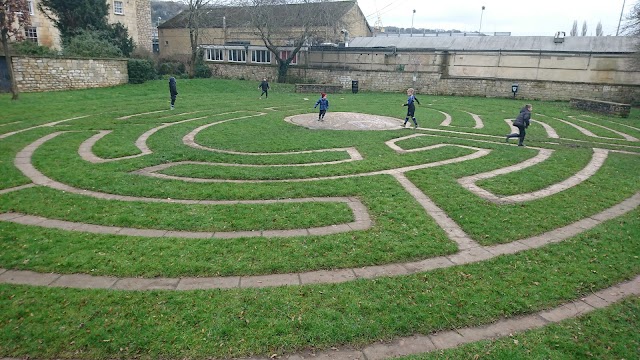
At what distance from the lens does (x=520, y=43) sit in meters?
38.7

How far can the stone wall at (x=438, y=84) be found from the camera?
3125 cm

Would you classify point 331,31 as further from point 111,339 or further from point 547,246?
point 111,339

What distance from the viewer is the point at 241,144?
15492 millimetres

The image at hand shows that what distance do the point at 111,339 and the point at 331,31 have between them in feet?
147

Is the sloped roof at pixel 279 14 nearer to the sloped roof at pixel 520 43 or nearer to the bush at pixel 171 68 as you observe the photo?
the bush at pixel 171 68

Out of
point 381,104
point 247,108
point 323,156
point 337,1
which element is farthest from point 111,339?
point 337,1

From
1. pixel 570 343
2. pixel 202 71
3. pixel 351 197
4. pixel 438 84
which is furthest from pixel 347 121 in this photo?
pixel 202 71

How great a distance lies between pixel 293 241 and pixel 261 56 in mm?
45601

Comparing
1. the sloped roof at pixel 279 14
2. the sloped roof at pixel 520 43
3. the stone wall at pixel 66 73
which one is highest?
the sloped roof at pixel 279 14

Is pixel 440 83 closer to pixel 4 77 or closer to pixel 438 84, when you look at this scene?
pixel 438 84

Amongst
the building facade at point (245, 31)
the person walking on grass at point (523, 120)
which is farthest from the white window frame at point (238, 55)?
the person walking on grass at point (523, 120)

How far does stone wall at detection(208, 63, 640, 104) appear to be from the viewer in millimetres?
31250

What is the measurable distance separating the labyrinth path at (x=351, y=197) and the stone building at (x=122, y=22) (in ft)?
99.2

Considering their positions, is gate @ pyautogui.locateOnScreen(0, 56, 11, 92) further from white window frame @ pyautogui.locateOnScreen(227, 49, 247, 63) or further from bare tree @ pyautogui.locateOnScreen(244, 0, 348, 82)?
white window frame @ pyautogui.locateOnScreen(227, 49, 247, 63)
